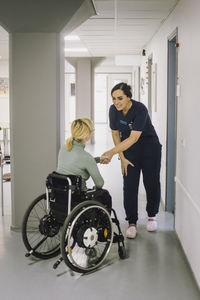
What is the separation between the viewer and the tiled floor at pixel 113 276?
2.64 m

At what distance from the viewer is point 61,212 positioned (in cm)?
293

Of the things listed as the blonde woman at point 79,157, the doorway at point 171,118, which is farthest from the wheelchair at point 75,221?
the doorway at point 171,118

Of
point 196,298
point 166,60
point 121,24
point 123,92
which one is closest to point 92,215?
point 196,298

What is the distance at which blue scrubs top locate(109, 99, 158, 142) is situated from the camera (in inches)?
136

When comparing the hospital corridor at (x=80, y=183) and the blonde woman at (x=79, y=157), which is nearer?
the hospital corridor at (x=80, y=183)

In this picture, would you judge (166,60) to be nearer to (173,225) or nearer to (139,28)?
(139,28)

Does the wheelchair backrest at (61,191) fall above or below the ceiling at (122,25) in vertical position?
below

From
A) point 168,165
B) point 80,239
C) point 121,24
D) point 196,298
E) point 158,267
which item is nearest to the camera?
point 196,298

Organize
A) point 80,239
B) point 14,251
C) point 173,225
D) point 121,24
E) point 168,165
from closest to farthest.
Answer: point 80,239
point 14,251
point 173,225
point 168,165
point 121,24

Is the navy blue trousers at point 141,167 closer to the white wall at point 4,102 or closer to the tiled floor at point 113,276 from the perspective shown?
the tiled floor at point 113,276

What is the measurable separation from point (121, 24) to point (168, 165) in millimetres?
2250

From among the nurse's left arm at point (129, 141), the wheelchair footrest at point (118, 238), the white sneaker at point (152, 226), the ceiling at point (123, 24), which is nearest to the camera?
the wheelchair footrest at point (118, 238)

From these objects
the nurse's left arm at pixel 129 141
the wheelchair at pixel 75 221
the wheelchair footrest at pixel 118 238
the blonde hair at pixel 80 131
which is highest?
the blonde hair at pixel 80 131

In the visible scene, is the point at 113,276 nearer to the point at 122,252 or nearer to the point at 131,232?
the point at 122,252
